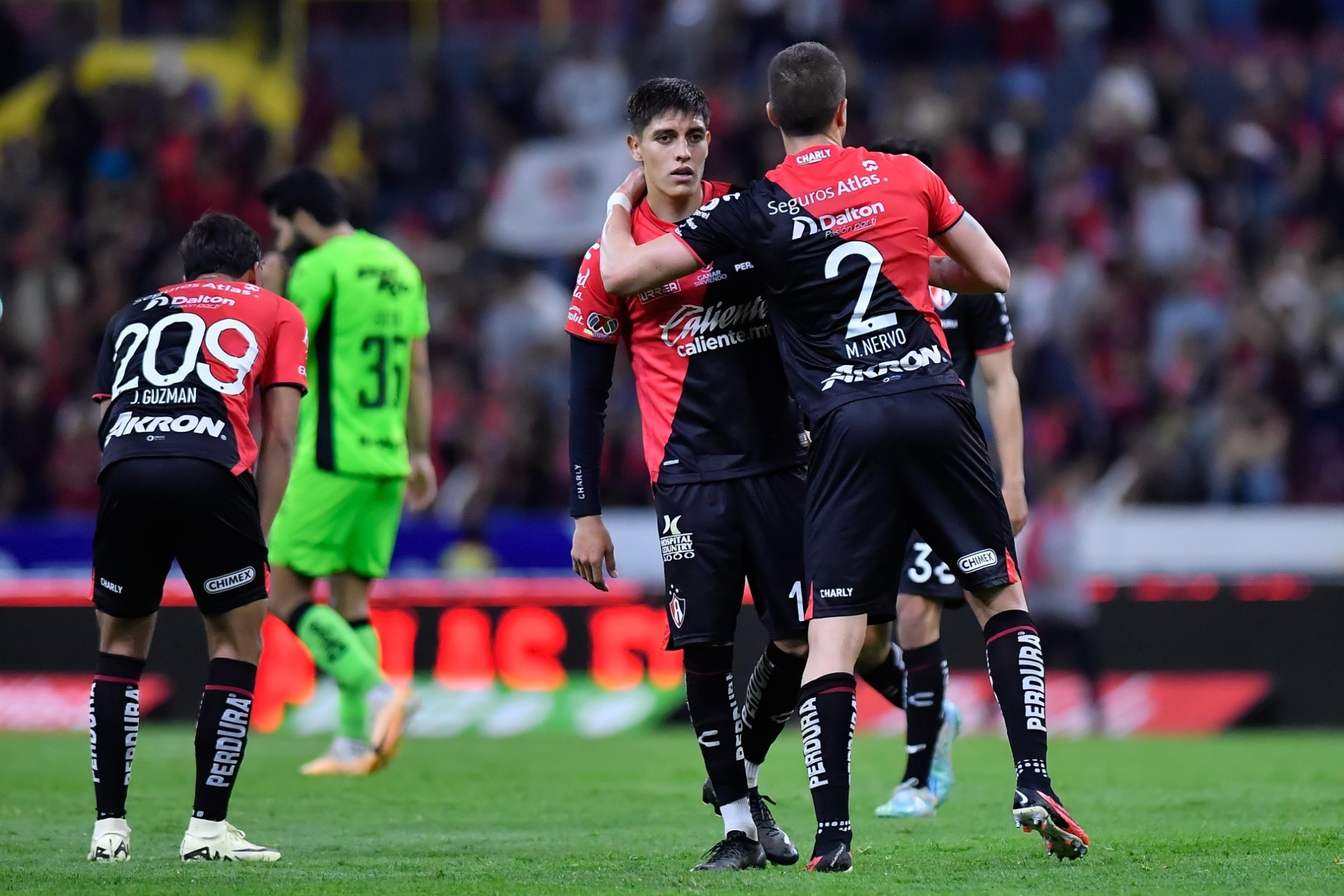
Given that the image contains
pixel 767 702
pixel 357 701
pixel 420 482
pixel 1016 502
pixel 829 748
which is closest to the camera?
pixel 829 748

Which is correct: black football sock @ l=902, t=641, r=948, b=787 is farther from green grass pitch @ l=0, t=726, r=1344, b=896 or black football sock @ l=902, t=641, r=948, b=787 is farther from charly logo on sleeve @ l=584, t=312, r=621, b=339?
charly logo on sleeve @ l=584, t=312, r=621, b=339

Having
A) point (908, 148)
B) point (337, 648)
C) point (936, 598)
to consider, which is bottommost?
point (337, 648)

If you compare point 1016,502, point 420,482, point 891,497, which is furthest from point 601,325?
point 420,482

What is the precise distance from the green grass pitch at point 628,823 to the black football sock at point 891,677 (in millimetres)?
493

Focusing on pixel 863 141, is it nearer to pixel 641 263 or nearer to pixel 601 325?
pixel 601 325

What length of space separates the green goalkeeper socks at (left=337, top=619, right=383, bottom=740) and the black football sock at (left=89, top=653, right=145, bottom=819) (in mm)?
3006

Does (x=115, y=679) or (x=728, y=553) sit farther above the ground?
(x=728, y=553)

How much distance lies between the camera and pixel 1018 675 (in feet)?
18.8

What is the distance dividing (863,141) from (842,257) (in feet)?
44.2

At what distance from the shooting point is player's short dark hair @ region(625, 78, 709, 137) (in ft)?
19.9

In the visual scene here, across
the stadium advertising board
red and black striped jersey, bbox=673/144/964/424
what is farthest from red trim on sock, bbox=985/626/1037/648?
the stadium advertising board

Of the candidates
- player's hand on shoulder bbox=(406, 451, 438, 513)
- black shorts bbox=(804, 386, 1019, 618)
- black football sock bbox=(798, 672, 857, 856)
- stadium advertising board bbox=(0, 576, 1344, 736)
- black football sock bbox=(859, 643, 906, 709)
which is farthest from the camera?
stadium advertising board bbox=(0, 576, 1344, 736)

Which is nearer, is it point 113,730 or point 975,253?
point 975,253

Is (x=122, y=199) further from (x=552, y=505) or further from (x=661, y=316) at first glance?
(x=661, y=316)
